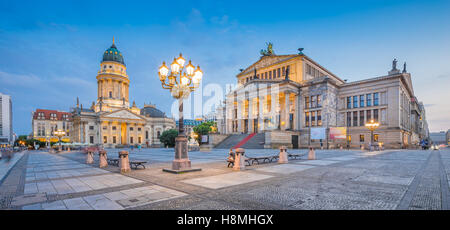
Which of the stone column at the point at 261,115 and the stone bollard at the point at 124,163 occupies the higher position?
the stone column at the point at 261,115


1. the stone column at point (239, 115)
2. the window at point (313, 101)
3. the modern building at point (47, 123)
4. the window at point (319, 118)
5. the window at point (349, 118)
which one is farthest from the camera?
the modern building at point (47, 123)

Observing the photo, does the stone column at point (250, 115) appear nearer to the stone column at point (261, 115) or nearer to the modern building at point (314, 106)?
the modern building at point (314, 106)

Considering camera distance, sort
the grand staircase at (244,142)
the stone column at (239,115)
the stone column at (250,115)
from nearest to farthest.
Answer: the grand staircase at (244,142)
the stone column at (250,115)
the stone column at (239,115)

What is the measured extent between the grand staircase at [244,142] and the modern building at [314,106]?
2.45 meters

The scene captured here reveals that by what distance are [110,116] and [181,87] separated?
2940 inches

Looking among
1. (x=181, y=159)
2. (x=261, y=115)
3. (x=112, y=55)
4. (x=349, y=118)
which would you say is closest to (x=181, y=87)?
(x=181, y=159)

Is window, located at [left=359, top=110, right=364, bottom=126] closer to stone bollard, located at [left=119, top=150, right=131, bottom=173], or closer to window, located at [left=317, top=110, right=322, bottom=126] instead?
window, located at [left=317, top=110, right=322, bottom=126]

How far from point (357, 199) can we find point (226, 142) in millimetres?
39164

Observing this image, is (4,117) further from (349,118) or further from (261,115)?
(349,118)

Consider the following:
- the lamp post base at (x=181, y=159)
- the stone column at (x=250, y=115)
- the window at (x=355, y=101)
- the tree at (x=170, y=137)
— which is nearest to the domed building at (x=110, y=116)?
the tree at (x=170, y=137)

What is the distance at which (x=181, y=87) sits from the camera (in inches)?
468

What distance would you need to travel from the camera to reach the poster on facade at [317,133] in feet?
131
